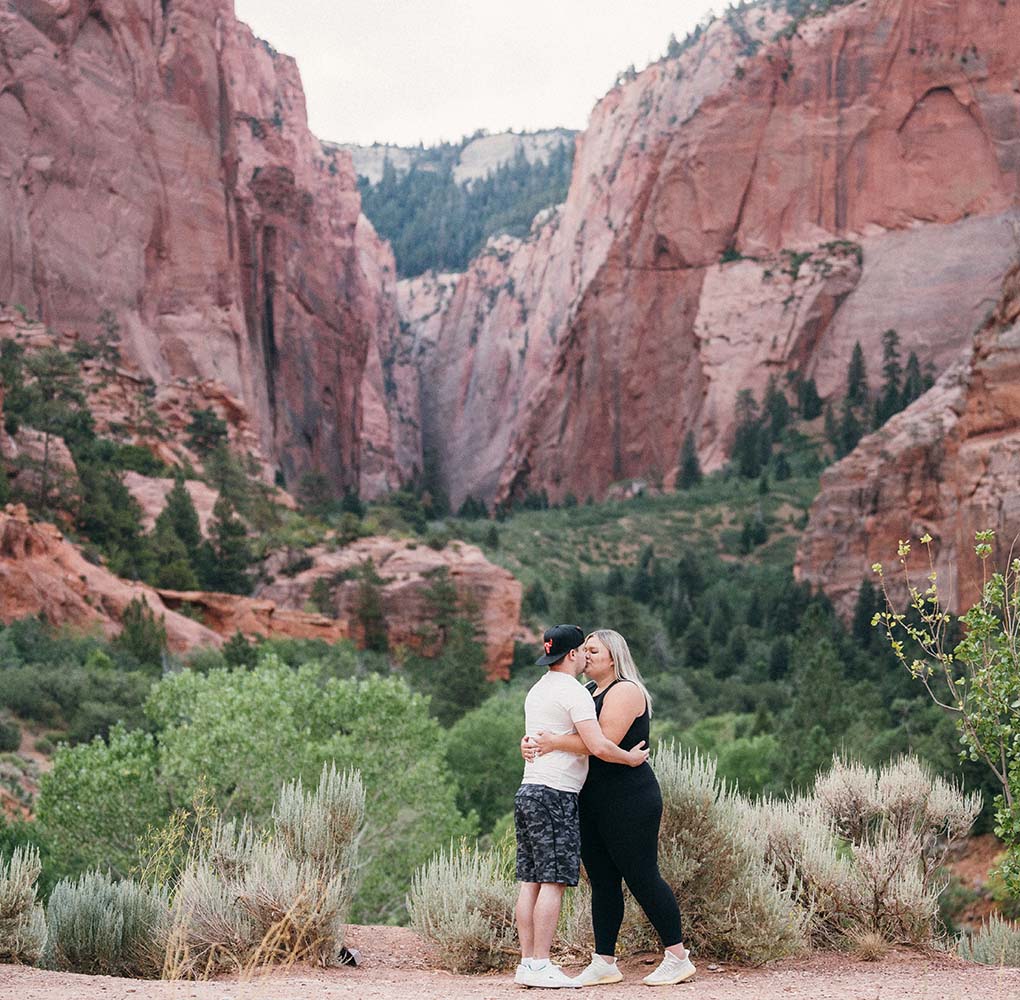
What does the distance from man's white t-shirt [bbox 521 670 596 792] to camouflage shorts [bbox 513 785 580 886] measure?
57 mm

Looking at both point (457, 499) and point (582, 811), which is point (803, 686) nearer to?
point (582, 811)

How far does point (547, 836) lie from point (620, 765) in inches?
20.7

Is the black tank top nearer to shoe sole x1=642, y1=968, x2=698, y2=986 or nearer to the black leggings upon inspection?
the black leggings

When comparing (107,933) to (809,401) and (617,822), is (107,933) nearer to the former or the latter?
(617,822)

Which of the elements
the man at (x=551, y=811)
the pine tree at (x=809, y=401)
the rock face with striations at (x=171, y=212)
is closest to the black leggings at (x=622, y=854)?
the man at (x=551, y=811)

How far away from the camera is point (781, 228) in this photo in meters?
84.9

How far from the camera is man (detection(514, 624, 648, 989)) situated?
23.3 ft

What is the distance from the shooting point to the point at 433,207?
151 m

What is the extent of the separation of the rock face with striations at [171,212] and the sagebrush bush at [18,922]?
175ft

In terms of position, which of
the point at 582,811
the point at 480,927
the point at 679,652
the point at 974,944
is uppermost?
the point at 582,811

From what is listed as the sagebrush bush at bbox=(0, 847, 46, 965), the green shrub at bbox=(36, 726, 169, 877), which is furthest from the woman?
the green shrub at bbox=(36, 726, 169, 877)

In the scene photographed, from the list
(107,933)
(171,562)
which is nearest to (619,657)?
(107,933)

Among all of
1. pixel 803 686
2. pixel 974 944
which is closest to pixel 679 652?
pixel 803 686

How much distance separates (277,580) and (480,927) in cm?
4000
